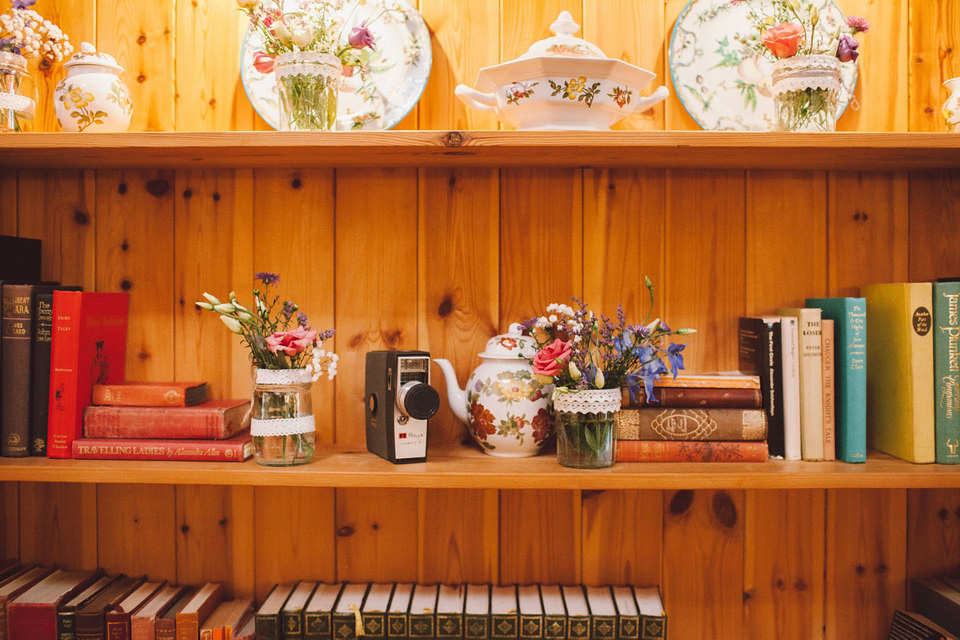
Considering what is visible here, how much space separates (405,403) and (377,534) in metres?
0.36

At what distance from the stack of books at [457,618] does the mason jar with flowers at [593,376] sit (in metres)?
0.27

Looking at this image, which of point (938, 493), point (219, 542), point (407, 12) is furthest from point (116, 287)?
point (938, 493)

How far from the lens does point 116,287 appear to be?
4.09 ft

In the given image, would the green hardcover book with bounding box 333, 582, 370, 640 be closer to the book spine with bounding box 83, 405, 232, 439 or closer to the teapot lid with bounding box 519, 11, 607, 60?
the book spine with bounding box 83, 405, 232, 439

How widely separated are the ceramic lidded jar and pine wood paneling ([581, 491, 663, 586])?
103cm

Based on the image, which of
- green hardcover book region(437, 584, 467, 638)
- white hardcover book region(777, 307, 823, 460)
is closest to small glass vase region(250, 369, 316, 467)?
green hardcover book region(437, 584, 467, 638)

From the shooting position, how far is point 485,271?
1230mm

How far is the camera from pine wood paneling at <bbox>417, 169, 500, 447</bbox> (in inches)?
48.4

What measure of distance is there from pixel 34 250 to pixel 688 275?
117cm

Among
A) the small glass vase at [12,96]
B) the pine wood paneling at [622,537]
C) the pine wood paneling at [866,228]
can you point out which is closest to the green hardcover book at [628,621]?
the pine wood paneling at [622,537]

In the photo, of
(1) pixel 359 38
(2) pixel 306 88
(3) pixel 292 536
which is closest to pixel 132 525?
(3) pixel 292 536

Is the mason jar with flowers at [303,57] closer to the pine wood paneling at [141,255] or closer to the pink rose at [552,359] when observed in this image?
the pine wood paneling at [141,255]

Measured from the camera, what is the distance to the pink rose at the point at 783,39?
1.02 meters

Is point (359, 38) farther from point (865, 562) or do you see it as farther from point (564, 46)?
point (865, 562)
